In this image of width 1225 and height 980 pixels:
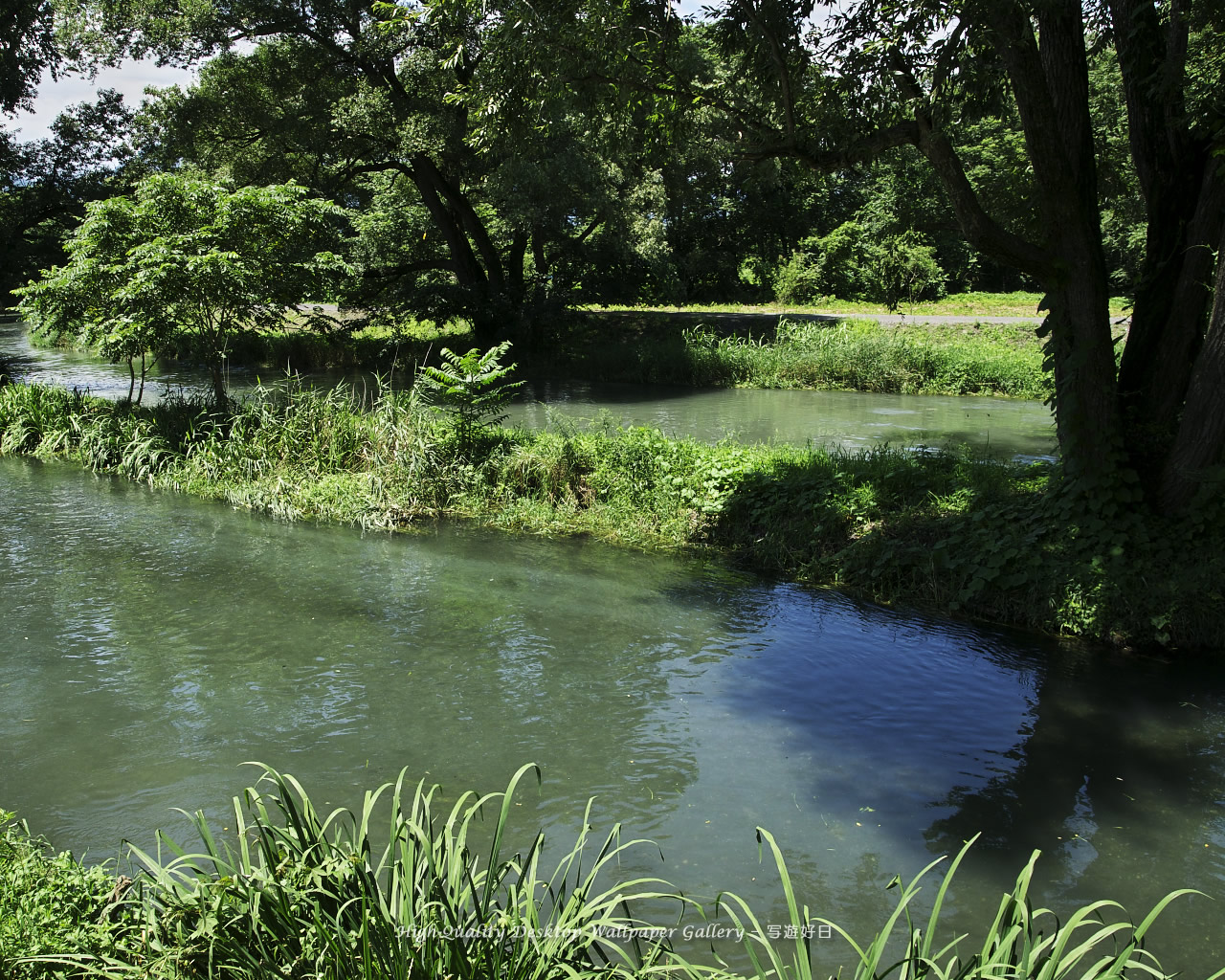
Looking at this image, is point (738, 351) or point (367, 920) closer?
point (367, 920)

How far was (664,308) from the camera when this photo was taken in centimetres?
3216

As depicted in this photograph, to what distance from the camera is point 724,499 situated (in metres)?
10.6

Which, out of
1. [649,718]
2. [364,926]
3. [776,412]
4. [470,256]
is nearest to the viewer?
[364,926]

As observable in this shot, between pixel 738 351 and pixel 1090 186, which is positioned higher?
pixel 1090 186

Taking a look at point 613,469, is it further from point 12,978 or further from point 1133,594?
point 12,978

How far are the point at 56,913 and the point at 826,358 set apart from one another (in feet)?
63.5

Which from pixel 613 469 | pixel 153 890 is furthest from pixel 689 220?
pixel 153 890

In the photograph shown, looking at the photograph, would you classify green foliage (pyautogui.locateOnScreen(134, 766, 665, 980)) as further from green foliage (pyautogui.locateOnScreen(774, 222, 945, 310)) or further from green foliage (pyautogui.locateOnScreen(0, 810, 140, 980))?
green foliage (pyautogui.locateOnScreen(774, 222, 945, 310))

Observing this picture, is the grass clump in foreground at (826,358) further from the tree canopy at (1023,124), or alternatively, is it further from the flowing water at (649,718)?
the flowing water at (649,718)

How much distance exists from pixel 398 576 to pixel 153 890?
19.8ft

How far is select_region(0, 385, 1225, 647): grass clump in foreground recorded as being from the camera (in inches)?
318

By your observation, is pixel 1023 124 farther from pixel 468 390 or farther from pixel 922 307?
pixel 922 307

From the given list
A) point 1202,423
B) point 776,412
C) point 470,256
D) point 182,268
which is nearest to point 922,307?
point 776,412

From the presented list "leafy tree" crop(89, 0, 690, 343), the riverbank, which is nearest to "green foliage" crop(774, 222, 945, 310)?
the riverbank
